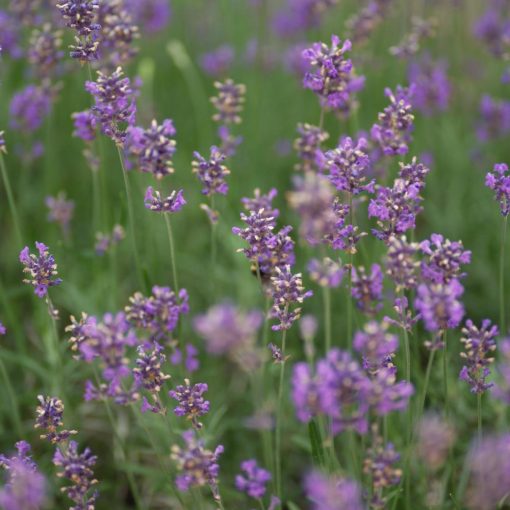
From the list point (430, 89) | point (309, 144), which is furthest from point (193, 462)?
point (430, 89)

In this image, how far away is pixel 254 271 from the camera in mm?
3252

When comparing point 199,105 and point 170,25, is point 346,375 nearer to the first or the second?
point 199,105

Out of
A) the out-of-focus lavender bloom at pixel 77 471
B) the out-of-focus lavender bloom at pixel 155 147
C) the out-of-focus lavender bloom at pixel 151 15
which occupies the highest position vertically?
the out-of-focus lavender bloom at pixel 151 15

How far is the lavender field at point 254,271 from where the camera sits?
6.96 feet

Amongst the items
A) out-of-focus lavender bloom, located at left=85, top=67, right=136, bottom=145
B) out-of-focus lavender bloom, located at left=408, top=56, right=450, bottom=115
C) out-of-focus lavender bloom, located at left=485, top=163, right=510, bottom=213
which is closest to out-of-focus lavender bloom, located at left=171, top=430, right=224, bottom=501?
out-of-focus lavender bloom, located at left=85, top=67, right=136, bottom=145

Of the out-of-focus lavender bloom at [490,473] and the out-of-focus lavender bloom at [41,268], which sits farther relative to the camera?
the out-of-focus lavender bloom at [41,268]

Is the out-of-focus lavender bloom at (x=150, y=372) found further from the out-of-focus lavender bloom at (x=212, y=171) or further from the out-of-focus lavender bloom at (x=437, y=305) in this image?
the out-of-focus lavender bloom at (x=437, y=305)

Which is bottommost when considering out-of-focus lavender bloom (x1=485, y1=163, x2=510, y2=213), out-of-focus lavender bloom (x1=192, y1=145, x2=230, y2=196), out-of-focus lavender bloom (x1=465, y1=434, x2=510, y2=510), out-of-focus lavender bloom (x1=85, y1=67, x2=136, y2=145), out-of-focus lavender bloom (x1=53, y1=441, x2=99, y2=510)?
out-of-focus lavender bloom (x1=53, y1=441, x2=99, y2=510)

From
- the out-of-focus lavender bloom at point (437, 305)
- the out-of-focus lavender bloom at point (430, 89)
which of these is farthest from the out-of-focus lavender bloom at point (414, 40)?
the out-of-focus lavender bloom at point (437, 305)

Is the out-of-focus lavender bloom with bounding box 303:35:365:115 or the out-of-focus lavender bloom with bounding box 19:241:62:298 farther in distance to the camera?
the out-of-focus lavender bloom with bounding box 303:35:365:115

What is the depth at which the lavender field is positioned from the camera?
212cm

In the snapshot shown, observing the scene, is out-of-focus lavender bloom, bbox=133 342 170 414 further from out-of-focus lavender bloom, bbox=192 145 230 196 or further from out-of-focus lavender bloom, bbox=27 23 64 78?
out-of-focus lavender bloom, bbox=27 23 64 78

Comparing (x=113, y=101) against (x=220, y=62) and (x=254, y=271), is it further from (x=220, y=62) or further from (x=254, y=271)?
(x=220, y=62)

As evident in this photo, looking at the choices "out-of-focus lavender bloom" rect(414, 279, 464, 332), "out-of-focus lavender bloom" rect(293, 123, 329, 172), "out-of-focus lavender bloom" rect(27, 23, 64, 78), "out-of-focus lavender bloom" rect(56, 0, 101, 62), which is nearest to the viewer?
"out-of-focus lavender bloom" rect(414, 279, 464, 332)
